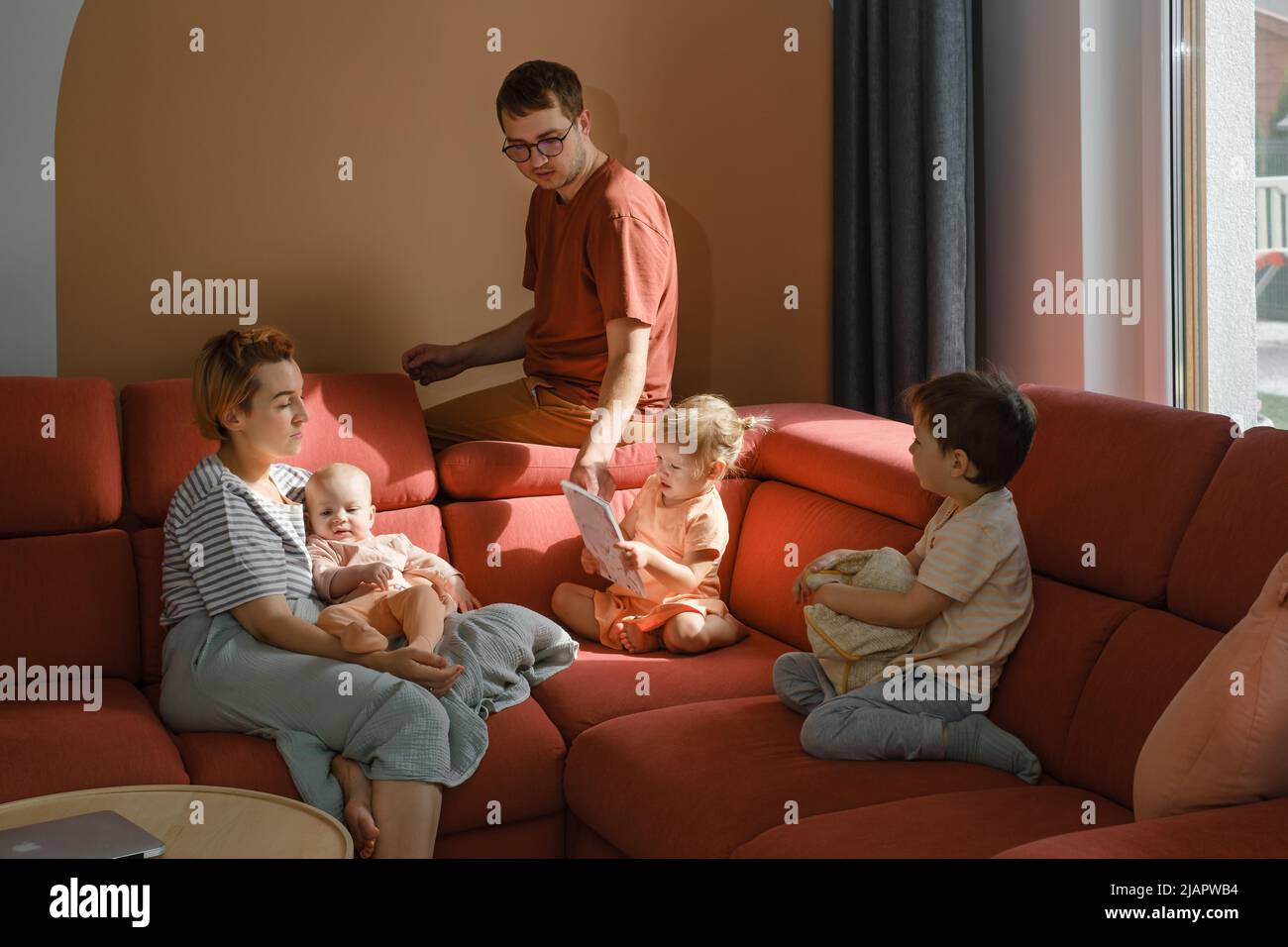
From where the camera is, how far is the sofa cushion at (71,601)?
2.51 meters

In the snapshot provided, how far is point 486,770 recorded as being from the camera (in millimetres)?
2262

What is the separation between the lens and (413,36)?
10.8 feet

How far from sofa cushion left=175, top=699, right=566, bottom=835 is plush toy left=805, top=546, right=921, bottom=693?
0.51 m

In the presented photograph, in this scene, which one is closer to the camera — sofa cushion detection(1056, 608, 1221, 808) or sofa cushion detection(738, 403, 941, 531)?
sofa cushion detection(1056, 608, 1221, 808)

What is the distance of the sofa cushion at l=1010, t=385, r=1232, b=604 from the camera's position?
211 cm

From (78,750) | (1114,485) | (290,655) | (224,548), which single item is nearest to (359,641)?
(290,655)

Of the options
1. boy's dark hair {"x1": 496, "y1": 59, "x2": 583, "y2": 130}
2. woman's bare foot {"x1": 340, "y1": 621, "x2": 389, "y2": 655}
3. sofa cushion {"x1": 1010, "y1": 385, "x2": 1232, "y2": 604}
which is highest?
boy's dark hair {"x1": 496, "y1": 59, "x2": 583, "y2": 130}

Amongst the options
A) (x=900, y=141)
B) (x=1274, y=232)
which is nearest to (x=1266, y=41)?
(x=1274, y=232)

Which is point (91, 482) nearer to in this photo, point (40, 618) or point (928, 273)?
point (40, 618)

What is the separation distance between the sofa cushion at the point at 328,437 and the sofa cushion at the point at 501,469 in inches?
2.2

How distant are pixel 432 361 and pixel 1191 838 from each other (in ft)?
7.24

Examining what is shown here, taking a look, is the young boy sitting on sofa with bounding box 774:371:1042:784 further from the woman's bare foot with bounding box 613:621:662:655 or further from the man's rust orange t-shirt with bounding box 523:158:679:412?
the man's rust orange t-shirt with bounding box 523:158:679:412

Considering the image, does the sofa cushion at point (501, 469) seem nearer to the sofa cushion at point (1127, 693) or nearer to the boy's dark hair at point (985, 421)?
the boy's dark hair at point (985, 421)

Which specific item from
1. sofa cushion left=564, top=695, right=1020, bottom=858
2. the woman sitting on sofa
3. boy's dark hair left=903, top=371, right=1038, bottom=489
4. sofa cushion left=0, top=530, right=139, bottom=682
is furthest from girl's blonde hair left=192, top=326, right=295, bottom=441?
boy's dark hair left=903, top=371, right=1038, bottom=489
